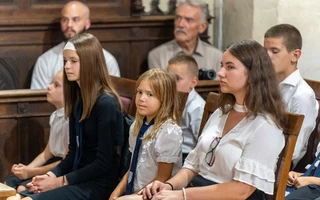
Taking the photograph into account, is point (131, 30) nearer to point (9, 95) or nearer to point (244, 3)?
point (244, 3)

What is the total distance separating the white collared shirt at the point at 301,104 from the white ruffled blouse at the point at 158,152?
0.67 m

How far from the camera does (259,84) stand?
3.36 m

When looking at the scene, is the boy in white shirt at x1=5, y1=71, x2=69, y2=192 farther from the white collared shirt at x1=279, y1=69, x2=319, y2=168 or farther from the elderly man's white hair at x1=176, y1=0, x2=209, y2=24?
the elderly man's white hair at x1=176, y1=0, x2=209, y2=24

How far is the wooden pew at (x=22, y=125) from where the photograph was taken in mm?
4953

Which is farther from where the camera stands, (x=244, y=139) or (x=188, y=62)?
(x=188, y=62)

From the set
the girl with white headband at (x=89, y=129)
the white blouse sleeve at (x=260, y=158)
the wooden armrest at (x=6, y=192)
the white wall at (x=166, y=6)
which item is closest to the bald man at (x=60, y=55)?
the white wall at (x=166, y=6)

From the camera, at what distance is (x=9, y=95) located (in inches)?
194

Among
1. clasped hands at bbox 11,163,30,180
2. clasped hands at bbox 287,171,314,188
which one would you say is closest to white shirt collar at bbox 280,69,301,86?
clasped hands at bbox 287,171,314,188

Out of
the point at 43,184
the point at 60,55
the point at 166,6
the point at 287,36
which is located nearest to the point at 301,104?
the point at 287,36

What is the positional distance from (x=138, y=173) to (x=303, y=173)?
881 mm

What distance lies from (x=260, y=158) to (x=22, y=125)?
213cm

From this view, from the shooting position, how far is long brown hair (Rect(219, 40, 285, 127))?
335cm

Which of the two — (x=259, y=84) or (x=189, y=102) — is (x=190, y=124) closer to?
(x=189, y=102)

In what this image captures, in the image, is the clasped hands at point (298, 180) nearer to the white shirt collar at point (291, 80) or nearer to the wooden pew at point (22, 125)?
the white shirt collar at point (291, 80)
